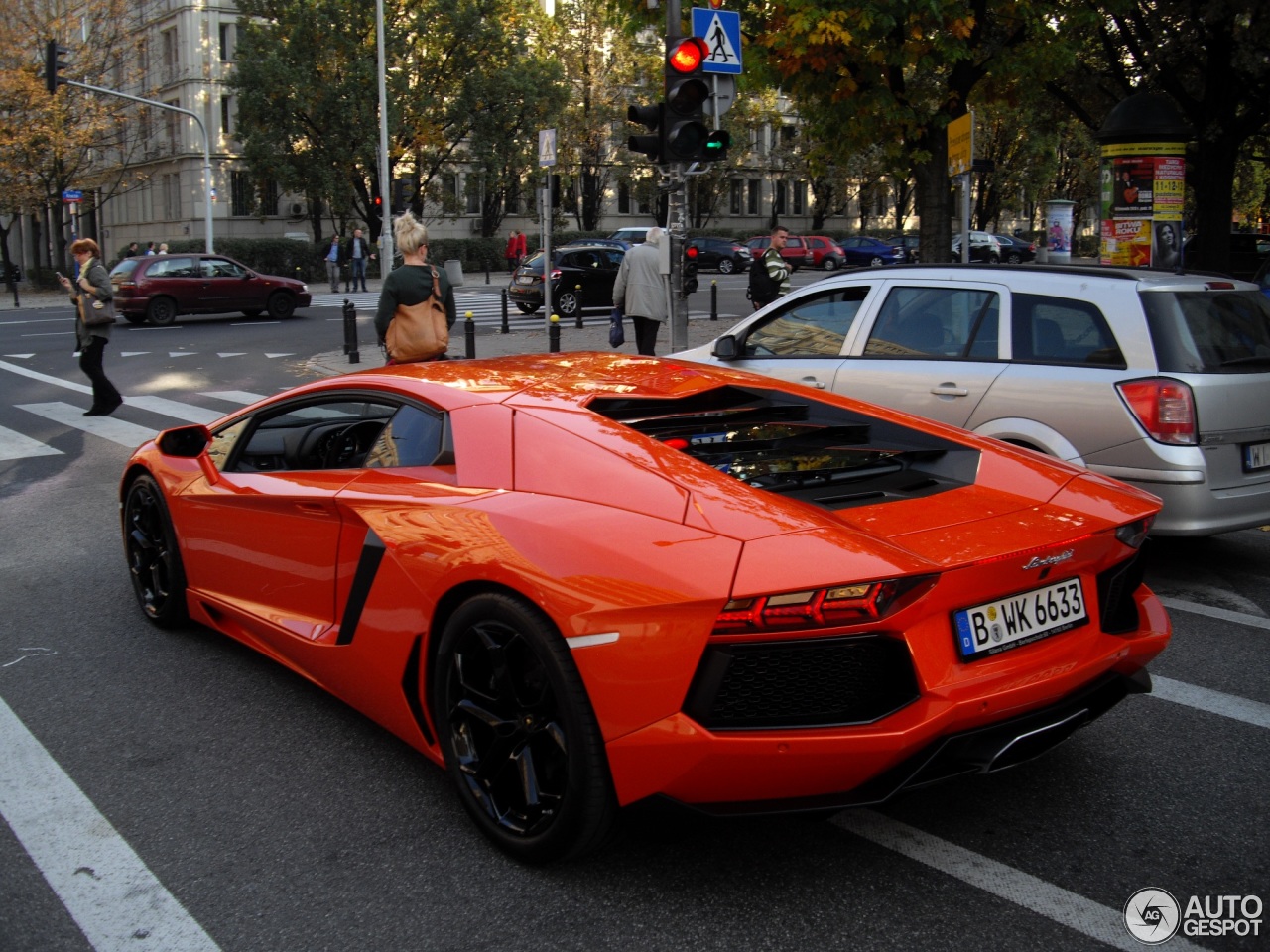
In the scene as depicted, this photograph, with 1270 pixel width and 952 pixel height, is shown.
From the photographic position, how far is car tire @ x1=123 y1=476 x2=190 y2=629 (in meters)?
5.26

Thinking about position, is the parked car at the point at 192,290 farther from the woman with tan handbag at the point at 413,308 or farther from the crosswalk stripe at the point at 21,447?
the woman with tan handbag at the point at 413,308

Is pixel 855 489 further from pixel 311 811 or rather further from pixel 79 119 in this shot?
pixel 79 119

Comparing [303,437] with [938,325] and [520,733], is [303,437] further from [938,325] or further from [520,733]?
[938,325]

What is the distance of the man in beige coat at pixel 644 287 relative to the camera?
14039mm

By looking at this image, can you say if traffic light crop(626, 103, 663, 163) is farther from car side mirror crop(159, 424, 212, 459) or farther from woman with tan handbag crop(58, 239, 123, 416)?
car side mirror crop(159, 424, 212, 459)

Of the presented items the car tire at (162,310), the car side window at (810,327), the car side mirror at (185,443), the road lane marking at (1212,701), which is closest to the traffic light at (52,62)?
the car tire at (162,310)

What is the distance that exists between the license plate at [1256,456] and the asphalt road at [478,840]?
3.74 ft

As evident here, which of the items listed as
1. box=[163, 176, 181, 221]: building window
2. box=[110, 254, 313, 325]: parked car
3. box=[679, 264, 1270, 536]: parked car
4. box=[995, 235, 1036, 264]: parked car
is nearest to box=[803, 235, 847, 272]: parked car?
box=[995, 235, 1036, 264]: parked car

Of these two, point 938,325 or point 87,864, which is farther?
point 938,325

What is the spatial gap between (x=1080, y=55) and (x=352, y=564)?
22.5 meters

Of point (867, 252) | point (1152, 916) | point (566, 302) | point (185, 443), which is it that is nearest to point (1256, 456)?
point (1152, 916)

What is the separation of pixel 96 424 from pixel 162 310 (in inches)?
616

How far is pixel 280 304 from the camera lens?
28.9m

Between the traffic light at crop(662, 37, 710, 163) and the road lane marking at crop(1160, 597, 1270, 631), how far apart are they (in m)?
6.78
